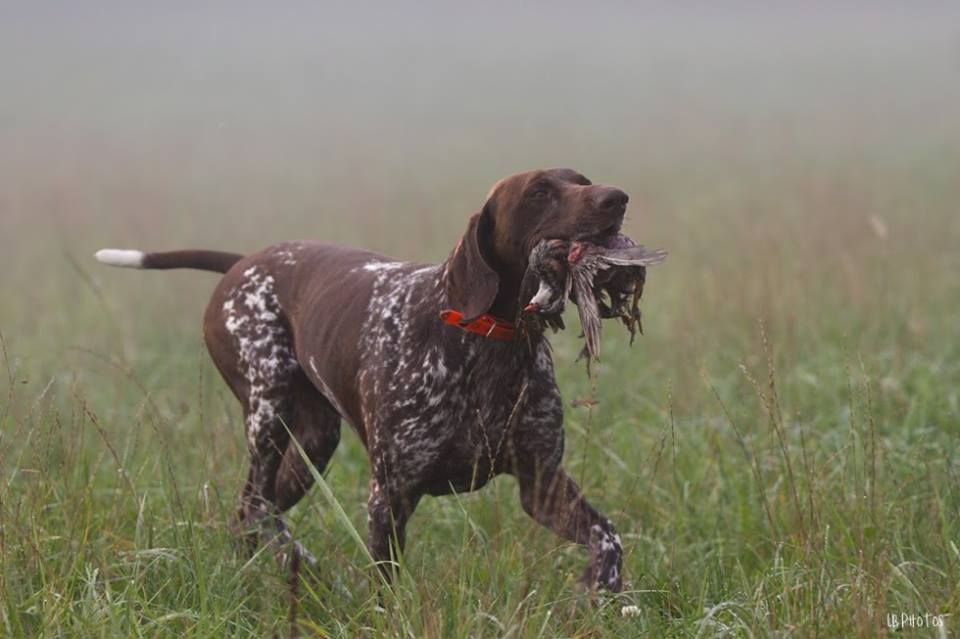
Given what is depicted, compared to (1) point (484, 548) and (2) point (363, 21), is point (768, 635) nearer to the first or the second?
(1) point (484, 548)

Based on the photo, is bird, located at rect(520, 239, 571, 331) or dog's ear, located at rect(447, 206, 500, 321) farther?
dog's ear, located at rect(447, 206, 500, 321)

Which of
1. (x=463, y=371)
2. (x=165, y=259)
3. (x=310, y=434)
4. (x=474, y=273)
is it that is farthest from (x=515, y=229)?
(x=165, y=259)

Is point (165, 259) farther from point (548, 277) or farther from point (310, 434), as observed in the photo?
point (548, 277)

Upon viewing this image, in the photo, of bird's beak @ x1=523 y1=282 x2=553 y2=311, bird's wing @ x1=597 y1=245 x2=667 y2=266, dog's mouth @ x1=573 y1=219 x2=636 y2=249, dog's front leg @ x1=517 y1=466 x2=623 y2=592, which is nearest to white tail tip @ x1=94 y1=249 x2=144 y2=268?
dog's front leg @ x1=517 y1=466 x2=623 y2=592

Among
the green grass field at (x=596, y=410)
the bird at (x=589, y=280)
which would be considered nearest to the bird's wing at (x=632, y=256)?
the bird at (x=589, y=280)

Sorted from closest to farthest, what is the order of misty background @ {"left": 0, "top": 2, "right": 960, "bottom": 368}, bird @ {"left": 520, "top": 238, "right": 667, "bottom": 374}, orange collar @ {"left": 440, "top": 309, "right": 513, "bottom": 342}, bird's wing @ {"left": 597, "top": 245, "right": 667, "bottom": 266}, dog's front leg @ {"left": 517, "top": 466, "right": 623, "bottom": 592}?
bird's wing @ {"left": 597, "top": 245, "right": 667, "bottom": 266} → bird @ {"left": 520, "top": 238, "right": 667, "bottom": 374} → dog's front leg @ {"left": 517, "top": 466, "right": 623, "bottom": 592} → orange collar @ {"left": 440, "top": 309, "right": 513, "bottom": 342} → misty background @ {"left": 0, "top": 2, "right": 960, "bottom": 368}

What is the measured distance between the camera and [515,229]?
3.94 m

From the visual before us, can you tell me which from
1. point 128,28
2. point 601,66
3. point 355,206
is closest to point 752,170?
point 355,206

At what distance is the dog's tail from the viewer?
5.26 metres

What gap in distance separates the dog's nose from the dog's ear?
45 centimetres

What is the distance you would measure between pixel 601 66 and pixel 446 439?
27.8 meters

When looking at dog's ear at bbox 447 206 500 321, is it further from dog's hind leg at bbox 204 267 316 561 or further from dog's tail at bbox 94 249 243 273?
dog's tail at bbox 94 249 243 273

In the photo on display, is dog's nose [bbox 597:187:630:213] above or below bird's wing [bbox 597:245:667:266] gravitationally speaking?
above

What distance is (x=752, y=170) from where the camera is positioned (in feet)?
50.1
